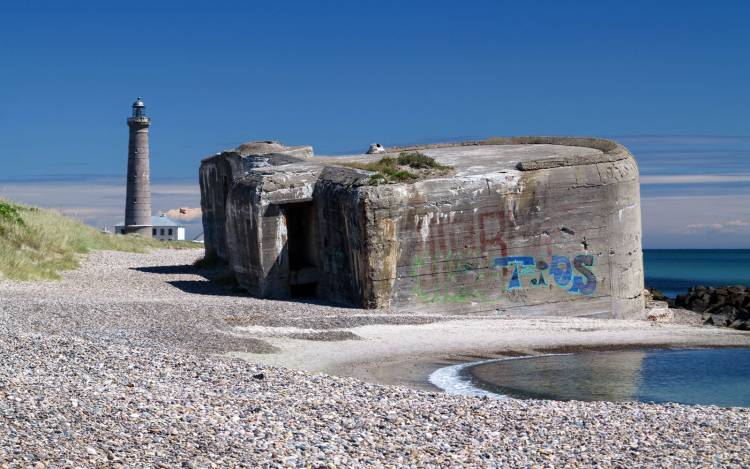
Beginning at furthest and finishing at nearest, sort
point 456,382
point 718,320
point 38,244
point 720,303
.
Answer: point 720,303 → point 38,244 → point 718,320 → point 456,382

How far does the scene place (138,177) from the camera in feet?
136

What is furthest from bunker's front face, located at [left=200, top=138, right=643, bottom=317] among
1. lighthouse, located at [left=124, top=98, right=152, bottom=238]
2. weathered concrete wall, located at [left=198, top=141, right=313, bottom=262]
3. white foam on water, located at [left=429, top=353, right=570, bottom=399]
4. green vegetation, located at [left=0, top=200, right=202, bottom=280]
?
lighthouse, located at [left=124, top=98, right=152, bottom=238]

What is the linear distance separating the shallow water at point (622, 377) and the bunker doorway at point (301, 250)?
558cm

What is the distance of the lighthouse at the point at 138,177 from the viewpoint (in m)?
41.6

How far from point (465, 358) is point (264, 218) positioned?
5.64m

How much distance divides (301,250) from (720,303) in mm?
11553

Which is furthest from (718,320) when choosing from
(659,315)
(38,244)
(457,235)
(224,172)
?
(38,244)

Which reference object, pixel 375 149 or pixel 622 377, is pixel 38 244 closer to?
pixel 375 149

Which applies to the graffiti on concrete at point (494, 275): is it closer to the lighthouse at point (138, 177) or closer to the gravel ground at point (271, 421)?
the gravel ground at point (271, 421)

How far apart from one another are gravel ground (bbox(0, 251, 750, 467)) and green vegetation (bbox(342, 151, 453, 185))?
206 inches

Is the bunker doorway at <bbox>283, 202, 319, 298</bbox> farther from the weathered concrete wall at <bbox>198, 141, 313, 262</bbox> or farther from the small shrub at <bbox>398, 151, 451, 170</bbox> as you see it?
the small shrub at <bbox>398, 151, 451, 170</bbox>

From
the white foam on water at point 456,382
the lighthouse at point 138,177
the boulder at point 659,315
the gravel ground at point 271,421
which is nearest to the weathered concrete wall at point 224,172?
the boulder at point 659,315

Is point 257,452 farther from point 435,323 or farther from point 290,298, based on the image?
point 290,298

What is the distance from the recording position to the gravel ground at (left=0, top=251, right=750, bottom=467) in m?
6.01
